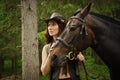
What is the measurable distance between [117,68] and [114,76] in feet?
0.39

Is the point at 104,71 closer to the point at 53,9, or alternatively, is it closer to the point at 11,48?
the point at 53,9

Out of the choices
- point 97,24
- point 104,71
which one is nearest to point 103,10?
point 104,71

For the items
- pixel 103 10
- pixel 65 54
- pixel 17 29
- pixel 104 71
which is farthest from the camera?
pixel 17 29

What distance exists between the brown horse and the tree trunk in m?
5.00

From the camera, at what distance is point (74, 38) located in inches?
135

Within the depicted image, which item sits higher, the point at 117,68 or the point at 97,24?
the point at 97,24

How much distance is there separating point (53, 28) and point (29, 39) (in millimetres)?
4987

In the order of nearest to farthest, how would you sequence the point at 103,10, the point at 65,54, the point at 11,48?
the point at 65,54
the point at 103,10
the point at 11,48

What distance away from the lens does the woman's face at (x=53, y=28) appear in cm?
372

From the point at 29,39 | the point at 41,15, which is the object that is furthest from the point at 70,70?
the point at 41,15

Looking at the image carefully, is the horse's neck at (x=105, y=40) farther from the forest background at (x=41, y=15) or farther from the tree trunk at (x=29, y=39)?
the tree trunk at (x=29, y=39)

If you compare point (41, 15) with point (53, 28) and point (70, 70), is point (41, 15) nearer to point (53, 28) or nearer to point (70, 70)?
point (53, 28)

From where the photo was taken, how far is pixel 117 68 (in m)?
3.59

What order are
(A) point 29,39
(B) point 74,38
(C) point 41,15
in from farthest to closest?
1. (C) point 41,15
2. (A) point 29,39
3. (B) point 74,38
